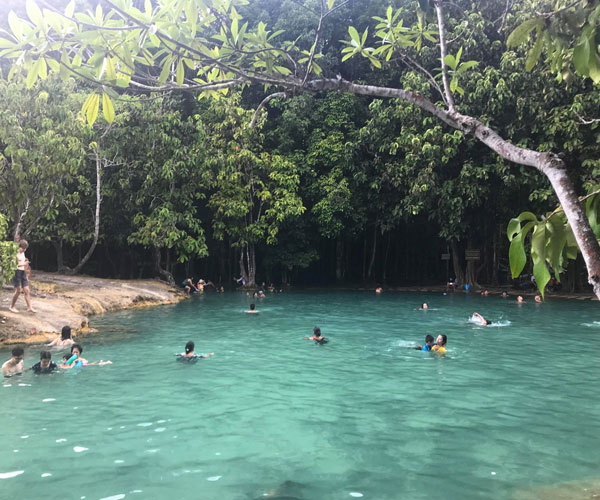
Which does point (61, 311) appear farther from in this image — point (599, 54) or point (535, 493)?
point (599, 54)

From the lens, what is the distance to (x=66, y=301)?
18.5 metres

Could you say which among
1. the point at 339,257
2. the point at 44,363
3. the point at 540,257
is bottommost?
the point at 44,363

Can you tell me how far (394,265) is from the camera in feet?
125

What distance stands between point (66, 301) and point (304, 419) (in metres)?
13.4

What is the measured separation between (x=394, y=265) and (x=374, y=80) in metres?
13.9

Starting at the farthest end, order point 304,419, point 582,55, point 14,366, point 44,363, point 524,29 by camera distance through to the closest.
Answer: point 44,363, point 14,366, point 304,419, point 524,29, point 582,55

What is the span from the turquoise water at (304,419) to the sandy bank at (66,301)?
132 centimetres

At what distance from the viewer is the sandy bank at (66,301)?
13.9 m

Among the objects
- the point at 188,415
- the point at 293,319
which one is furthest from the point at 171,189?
the point at 188,415

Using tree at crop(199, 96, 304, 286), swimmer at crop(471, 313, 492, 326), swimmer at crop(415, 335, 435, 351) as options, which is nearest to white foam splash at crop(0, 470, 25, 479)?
swimmer at crop(415, 335, 435, 351)

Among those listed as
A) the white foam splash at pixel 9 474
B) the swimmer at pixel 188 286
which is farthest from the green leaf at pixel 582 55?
the swimmer at pixel 188 286

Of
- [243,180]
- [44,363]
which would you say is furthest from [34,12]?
[243,180]

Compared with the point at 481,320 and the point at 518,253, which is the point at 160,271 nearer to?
the point at 481,320

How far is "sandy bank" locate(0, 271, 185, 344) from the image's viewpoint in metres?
13.9
